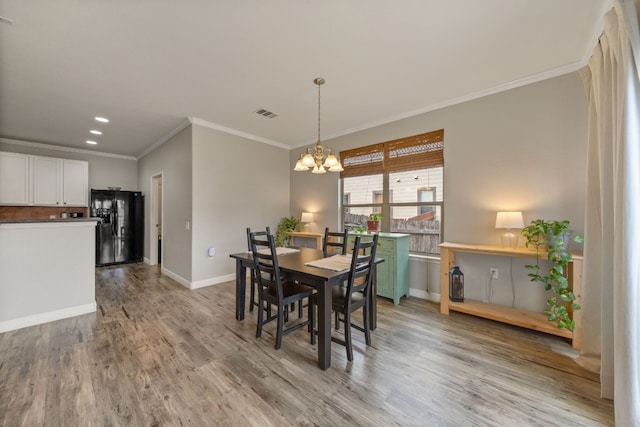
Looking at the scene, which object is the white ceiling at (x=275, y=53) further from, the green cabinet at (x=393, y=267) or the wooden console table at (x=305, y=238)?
the wooden console table at (x=305, y=238)

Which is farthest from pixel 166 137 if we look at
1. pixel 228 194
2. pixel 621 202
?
pixel 621 202

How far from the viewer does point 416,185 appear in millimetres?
3832

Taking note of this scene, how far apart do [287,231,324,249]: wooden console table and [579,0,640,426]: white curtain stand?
140 inches

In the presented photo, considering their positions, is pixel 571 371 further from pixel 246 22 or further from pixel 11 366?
pixel 11 366

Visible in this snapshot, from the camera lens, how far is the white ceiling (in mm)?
1888

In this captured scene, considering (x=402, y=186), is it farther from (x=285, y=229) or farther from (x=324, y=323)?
(x=324, y=323)

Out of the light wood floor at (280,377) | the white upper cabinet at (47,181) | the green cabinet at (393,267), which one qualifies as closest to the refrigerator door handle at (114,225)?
the white upper cabinet at (47,181)

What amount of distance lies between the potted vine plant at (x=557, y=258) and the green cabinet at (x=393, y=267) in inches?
54.4

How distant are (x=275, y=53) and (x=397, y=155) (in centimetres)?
237

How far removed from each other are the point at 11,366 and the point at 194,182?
272 cm

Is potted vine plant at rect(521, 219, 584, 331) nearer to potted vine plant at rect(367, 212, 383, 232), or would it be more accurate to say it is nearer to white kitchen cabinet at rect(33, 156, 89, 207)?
potted vine plant at rect(367, 212, 383, 232)

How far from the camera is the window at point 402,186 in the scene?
11.9ft

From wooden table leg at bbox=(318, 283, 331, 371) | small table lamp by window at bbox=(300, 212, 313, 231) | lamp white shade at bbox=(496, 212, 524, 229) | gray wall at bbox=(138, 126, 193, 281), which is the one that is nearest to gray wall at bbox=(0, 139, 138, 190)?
gray wall at bbox=(138, 126, 193, 281)

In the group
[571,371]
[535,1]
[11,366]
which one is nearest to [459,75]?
[535,1]
